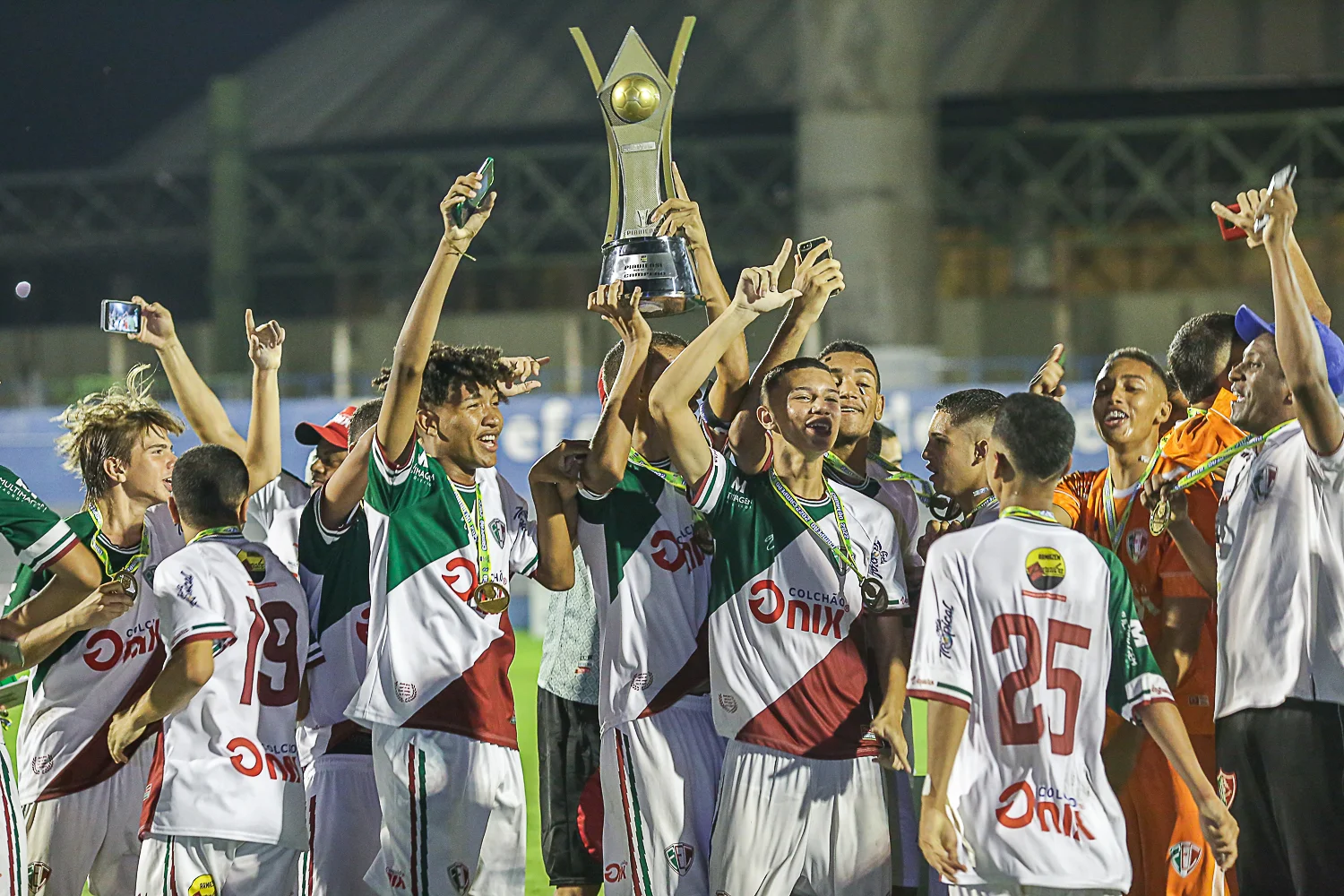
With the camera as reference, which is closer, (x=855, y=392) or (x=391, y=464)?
(x=391, y=464)

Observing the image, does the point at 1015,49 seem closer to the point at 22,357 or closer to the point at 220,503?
the point at 22,357

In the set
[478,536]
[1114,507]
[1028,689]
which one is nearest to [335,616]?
[478,536]

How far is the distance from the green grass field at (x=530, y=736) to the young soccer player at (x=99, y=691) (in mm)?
1434

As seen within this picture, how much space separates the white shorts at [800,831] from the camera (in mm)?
4172

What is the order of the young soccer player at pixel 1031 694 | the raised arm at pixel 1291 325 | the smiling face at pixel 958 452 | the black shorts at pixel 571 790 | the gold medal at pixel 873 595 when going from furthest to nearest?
the black shorts at pixel 571 790, the smiling face at pixel 958 452, the gold medal at pixel 873 595, the raised arm at pixel 1291 325, the young soccer player at pixel 1031 694

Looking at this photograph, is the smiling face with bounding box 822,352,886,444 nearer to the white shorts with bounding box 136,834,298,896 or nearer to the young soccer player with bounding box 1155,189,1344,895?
the young soccer player with bounding box 1155,189,1344,895

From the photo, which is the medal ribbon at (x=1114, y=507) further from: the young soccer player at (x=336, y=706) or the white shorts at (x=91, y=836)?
the white shorts at (x=91, y=836)

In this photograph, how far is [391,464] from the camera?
439 centimetres

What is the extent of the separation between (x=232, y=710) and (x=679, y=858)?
1.35m

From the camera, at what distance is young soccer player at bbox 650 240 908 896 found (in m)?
4.19

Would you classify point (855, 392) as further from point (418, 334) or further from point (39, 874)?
point (39, 874)

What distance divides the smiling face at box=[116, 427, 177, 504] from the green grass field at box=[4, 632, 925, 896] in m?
1.69

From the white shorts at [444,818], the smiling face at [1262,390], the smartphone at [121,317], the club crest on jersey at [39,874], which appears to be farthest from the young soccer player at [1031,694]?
the smartphone at [121,317]

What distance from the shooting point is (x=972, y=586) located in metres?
3.61
